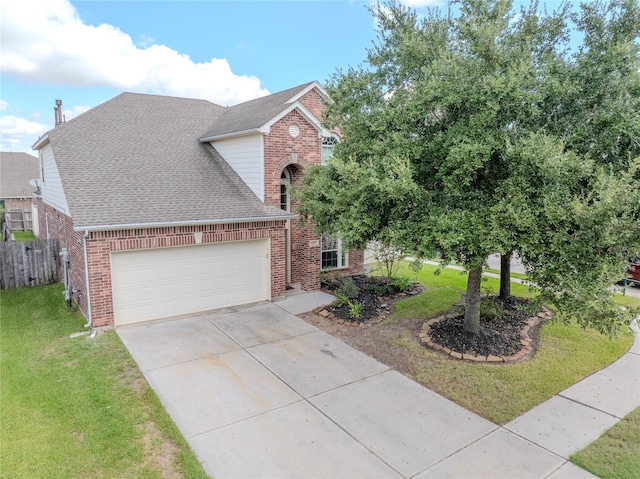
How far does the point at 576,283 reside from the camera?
545cm

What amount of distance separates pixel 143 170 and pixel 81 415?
24.4 feet

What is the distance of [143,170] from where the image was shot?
37.2 ft

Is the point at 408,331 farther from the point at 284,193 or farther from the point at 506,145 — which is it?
the point at 284,193

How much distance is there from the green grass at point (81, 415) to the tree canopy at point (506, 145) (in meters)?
4.53

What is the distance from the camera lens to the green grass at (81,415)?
184 inches

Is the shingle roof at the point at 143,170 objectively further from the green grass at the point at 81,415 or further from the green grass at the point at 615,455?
the green grass at the point at 615,455

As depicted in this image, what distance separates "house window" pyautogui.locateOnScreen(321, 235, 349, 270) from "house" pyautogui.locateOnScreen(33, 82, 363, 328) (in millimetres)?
40

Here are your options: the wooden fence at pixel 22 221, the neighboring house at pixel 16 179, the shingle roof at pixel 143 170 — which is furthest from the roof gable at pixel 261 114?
the neighboring house at pixel 16 179

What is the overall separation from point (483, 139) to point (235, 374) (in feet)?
19.3

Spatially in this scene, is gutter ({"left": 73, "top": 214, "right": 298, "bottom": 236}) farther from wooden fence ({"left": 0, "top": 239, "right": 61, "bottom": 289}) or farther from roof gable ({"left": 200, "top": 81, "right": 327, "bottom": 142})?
wooden fence ({"left": 0, "top": 239, "right": 61, "bottom": 289})

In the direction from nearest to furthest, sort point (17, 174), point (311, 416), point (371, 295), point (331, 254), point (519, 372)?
point (311, 416)
point (519, 372)
point (371, 295)
point (331, 254)
point (17, 174)

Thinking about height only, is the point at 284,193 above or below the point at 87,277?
above

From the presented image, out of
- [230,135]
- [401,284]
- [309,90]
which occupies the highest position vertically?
[309,90]

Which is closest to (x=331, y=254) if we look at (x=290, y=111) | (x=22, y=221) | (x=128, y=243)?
(x=290, y=111)
